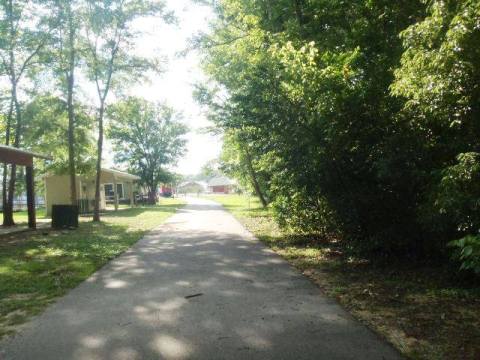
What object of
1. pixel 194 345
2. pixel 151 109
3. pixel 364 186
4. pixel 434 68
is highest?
pixel 151 109

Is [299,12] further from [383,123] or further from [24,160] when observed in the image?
[24,160]

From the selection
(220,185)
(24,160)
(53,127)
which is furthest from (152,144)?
(220,185)

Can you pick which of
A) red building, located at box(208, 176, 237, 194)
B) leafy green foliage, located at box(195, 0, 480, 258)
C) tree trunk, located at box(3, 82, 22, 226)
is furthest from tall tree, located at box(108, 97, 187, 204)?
red building, located at box(208, 176, 237, 194)

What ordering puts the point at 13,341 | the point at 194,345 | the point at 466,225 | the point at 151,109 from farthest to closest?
1. the point at 151,109
2. the point at 466,225
3. the point at 13,341
4. the point at 194,345

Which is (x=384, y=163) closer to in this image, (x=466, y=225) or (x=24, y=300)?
(x=466, y=225)

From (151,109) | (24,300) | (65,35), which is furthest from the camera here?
(151,109)

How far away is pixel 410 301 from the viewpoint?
17.9 ft

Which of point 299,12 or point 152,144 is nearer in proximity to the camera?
point 299,12

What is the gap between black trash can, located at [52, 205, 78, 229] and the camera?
17438 millimetres

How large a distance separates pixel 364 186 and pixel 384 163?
3.72 ft

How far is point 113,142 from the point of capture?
5572 centimetres

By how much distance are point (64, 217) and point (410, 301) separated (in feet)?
50.5

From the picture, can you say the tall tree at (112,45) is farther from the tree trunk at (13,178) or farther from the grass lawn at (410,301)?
the grass lawn at (410,301)

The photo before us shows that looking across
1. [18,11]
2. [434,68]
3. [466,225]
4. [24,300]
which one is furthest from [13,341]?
[18,11]
